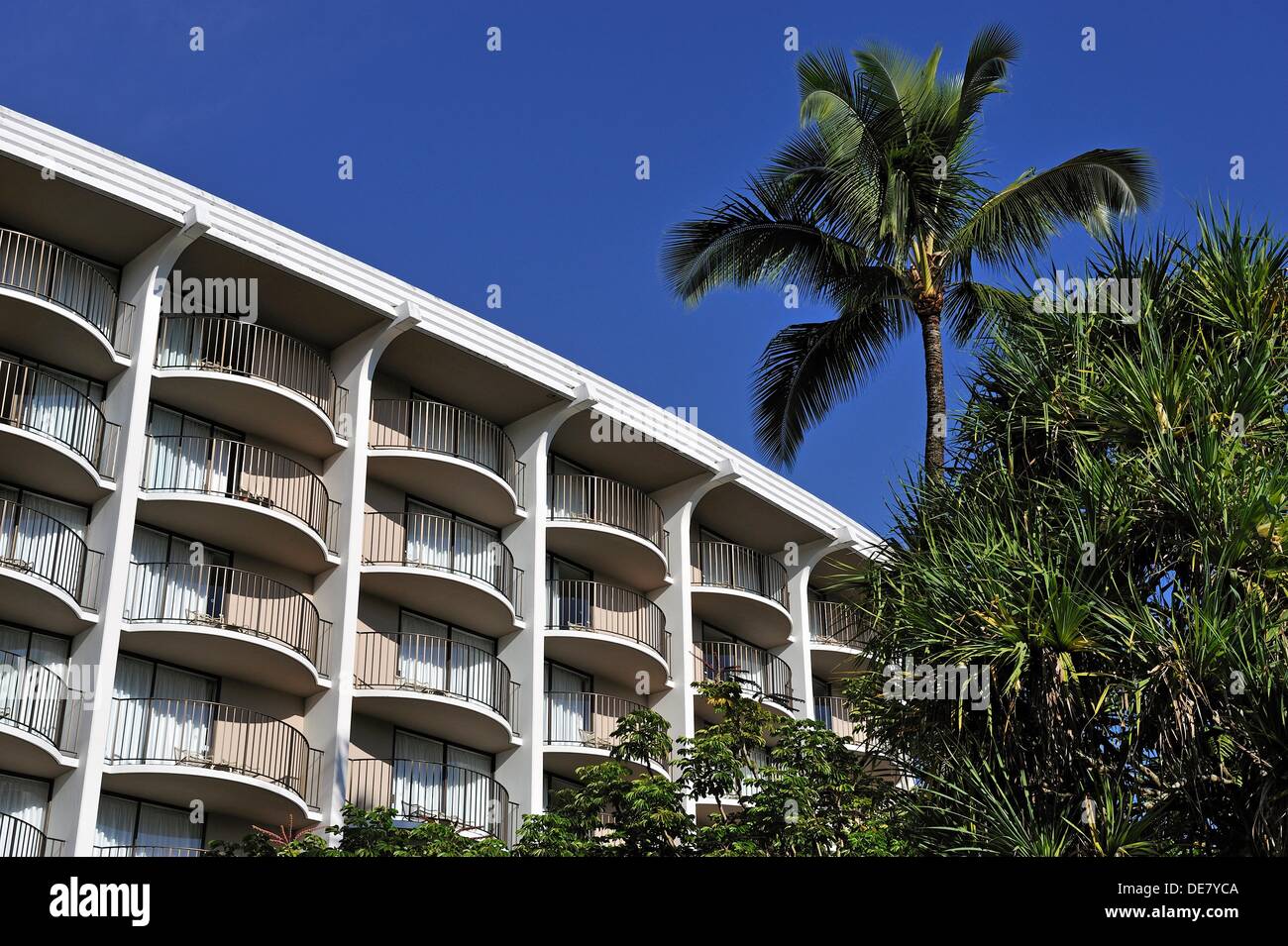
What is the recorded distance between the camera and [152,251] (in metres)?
28.9

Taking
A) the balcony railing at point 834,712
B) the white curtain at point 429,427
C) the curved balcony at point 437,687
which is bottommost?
the curved balcony at point 437,687

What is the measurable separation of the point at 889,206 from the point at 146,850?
57.0ft

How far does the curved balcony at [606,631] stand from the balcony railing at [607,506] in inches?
63.5

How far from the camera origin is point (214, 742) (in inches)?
1100

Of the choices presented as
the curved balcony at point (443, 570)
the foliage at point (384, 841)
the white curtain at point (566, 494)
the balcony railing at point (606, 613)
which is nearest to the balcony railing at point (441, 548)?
the curved balcony at point (443, 570)

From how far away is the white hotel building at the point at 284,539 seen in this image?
87.3 ft

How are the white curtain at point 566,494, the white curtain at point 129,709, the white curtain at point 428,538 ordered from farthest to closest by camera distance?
1. the white curtain at point 566,494
2. the white curtain at point 428,538
3. the white curtain at point 129,709

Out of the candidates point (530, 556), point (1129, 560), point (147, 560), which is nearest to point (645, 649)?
point (530, 556)

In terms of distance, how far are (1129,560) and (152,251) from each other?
833 inches

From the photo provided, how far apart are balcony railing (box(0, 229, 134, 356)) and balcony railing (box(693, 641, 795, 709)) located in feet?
56.4

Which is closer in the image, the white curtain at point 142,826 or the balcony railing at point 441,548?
the white curtain at point 142,826

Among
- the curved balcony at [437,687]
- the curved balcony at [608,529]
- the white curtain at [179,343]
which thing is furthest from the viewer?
the curved balcony at [608,529]

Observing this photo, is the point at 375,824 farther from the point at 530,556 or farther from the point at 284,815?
the point at 530,556

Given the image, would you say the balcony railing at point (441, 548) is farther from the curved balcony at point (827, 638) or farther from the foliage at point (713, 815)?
the curved balcony at point (827, 638)
